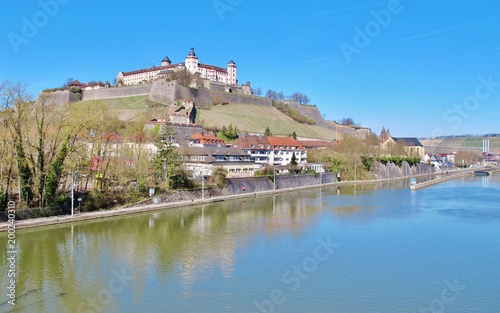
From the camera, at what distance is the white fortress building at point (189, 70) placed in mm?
72500

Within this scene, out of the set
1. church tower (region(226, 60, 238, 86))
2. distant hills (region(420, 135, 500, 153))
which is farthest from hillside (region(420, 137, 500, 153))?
church tower (region(226, 60, 238, 86))

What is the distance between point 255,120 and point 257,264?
168 feet

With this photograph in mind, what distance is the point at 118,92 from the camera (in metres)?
64.6

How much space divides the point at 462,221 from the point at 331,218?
6070mm

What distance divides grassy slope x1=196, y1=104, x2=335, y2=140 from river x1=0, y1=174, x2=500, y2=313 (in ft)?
116

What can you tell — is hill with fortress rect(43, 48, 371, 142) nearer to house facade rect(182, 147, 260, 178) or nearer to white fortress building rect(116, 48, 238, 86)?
white fortress building rect(116, 48, 238, 86)

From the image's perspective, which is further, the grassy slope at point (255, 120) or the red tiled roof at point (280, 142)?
the grassy slope at point (255, 120)

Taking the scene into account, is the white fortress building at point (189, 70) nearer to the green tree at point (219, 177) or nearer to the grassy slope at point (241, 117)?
the grassy slope at point (241, 117)

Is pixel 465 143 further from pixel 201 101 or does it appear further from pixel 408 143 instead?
pixel 201 101

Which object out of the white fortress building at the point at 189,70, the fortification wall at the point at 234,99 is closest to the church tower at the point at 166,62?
the white fortress building at the point at 189,70

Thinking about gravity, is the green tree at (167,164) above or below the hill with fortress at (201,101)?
below

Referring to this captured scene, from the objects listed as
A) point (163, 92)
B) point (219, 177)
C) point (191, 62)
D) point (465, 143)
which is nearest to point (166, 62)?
point (191, 62)

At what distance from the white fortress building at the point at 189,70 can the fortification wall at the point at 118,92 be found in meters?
5.57

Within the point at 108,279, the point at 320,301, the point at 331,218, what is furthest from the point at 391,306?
the point at 331,218
